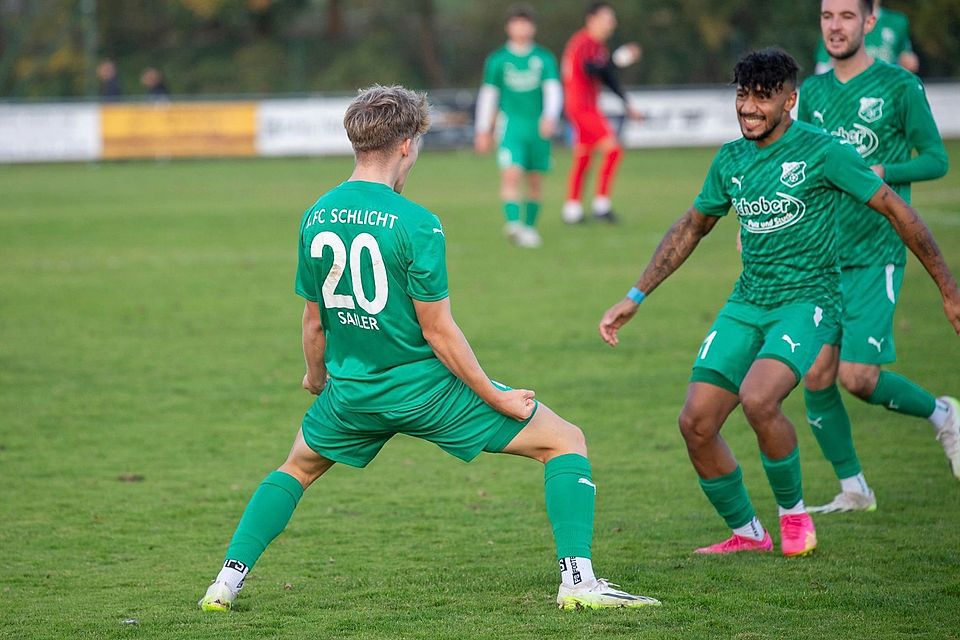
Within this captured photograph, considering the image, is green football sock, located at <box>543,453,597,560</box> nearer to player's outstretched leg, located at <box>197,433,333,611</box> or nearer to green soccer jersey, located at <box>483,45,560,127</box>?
player's outstretched leg, located at <box>197,433,333,611</box>

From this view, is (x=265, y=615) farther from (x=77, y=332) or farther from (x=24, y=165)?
(x=24, y=165)

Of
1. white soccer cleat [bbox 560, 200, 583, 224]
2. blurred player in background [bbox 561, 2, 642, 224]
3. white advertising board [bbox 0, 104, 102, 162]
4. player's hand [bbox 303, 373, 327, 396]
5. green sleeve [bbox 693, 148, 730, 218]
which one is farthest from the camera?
white advertising board [bbox 0, 104, 102, 162]

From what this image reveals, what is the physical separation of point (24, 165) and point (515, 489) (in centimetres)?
2816

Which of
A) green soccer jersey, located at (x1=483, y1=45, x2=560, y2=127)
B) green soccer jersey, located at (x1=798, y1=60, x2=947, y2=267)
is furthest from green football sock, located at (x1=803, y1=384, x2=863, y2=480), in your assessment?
green soccer jersey, located at (x1=483, y1=45, x2=560, y2=127)

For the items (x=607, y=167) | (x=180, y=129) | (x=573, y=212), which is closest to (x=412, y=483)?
(x=607, y=167)

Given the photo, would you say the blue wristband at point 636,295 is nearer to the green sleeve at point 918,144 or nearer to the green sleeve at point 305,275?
the green sleeve at point 918,144

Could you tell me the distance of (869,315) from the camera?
634 centimetres

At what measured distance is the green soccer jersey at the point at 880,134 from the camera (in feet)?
20.8

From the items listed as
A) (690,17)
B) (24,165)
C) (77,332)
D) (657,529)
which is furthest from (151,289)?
(690,17)

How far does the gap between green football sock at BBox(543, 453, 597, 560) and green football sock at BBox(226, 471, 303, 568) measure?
0.95 metres

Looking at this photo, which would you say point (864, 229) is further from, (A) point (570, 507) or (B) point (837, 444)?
(A) point (570, 507)

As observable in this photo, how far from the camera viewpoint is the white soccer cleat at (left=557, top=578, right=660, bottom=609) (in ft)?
15.1

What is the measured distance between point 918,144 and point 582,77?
11.9 metres

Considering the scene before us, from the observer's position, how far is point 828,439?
631cm
